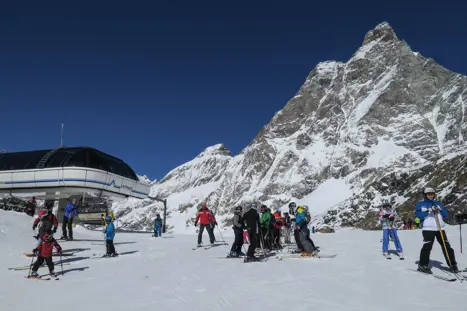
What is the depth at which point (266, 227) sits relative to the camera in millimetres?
15945

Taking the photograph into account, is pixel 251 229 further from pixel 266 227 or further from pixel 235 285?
pixel 235 285

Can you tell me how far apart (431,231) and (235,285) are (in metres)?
5.26

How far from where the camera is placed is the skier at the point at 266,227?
15867 millimetres

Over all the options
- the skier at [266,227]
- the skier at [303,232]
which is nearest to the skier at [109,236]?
the skier at [266,227]

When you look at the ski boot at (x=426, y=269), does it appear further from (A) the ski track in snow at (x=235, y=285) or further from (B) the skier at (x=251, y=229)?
(B) the skier at (x=251, y=229)

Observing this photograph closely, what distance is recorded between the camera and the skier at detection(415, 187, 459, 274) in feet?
31.3

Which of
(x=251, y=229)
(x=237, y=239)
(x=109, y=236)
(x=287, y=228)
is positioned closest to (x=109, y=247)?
(x=109, y=236)

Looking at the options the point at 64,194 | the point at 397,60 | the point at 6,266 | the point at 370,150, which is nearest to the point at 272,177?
the point at 370,150

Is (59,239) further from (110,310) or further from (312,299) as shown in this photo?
(312,299)

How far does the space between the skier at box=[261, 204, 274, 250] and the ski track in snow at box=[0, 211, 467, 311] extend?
2.65 metres

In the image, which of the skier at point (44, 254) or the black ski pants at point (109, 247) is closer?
the skier at point (44, 254)

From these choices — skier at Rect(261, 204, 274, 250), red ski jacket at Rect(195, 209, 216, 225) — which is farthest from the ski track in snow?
red ski jacket at Rect(195, 209, 216, 225)

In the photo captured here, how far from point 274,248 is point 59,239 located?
11795 mm

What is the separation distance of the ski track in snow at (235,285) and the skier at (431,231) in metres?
0.58
